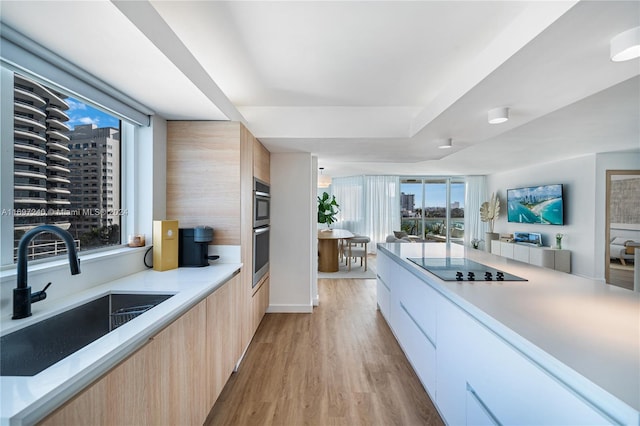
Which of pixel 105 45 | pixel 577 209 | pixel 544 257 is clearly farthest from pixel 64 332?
pixel 577 209

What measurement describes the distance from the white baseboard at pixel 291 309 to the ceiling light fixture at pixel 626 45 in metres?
3.46

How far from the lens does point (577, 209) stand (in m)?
5.31

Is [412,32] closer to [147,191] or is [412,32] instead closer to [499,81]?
[499,81]

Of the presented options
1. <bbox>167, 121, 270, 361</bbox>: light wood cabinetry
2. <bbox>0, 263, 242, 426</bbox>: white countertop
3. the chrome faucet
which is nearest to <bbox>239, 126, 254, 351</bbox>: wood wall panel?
<bbox>167, 121, 270, 361</bbox>: light wood cabinetry

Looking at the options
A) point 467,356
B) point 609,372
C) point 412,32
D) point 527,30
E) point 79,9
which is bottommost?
point 467,356

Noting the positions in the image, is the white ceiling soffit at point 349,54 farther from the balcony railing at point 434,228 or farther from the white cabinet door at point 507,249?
the balcony railing at point 434,228

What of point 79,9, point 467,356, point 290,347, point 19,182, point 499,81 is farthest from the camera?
point 290,347

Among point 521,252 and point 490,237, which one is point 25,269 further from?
point 490,237

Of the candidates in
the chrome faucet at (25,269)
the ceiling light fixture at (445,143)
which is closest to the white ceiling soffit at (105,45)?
the chrome faucet at (25,269)

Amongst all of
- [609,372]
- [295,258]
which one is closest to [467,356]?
[609,372]

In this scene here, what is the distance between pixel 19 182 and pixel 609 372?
230cm

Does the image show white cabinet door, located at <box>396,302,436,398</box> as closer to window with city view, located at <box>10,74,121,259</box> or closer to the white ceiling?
the white ceiling

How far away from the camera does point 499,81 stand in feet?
5.66

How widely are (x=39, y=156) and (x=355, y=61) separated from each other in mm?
1970
